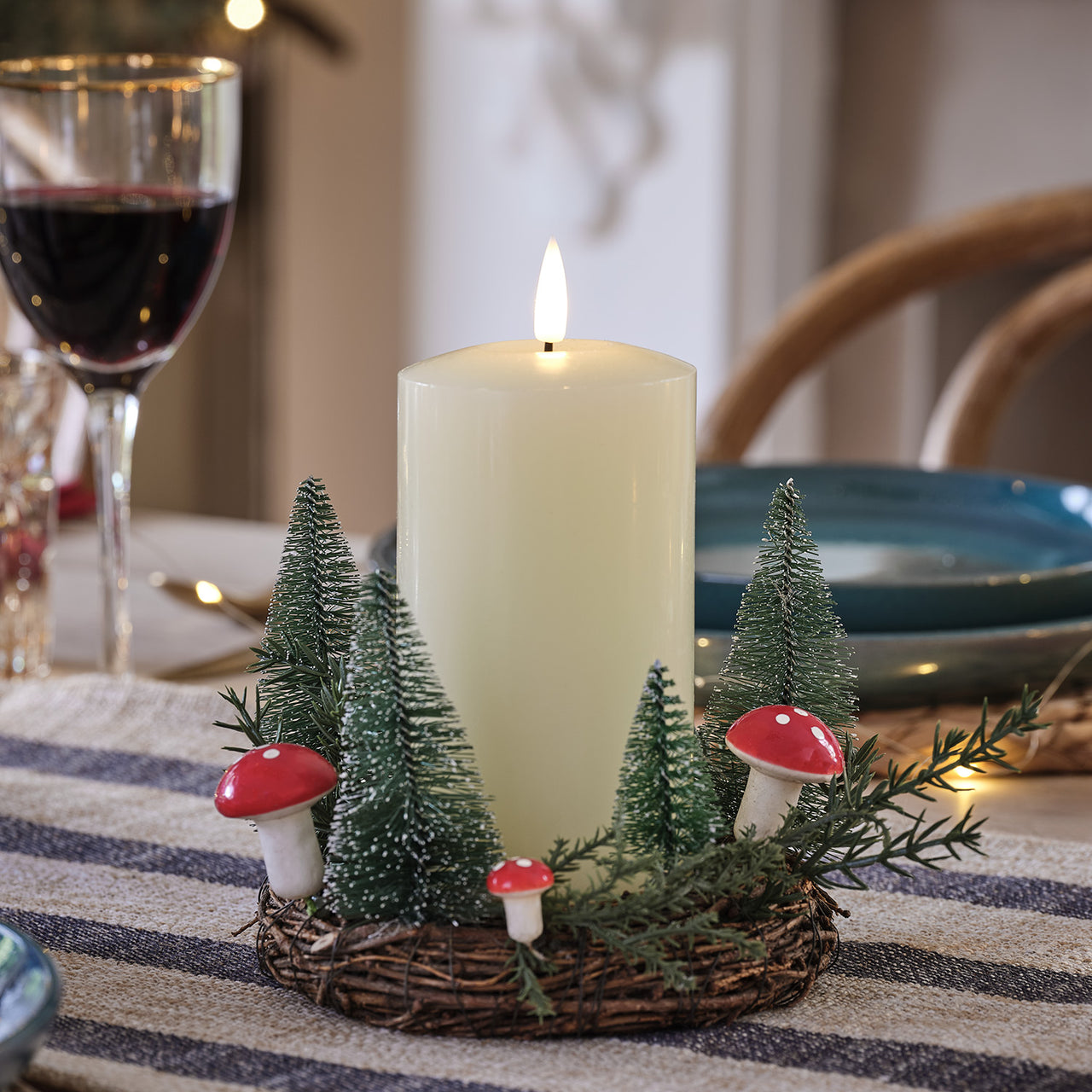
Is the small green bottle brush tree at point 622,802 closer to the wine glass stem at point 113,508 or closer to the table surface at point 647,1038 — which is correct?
the table surface at point 647,1038

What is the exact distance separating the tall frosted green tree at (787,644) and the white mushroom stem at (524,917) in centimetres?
7

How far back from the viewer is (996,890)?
1.24ft

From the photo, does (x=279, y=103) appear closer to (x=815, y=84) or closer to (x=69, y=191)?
(x=815, y=84)

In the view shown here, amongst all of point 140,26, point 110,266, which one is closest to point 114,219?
point 110,266

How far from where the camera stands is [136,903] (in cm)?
37

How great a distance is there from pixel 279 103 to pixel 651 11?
0.56 meters

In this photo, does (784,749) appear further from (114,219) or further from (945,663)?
(114,219)

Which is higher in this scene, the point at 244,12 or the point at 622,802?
the point at 244,12

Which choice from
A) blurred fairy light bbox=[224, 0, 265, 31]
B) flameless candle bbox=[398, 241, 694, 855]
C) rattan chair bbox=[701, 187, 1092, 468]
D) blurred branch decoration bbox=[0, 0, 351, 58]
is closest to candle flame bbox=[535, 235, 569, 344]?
flameless candle bbox=[398, 241, 694, 855]

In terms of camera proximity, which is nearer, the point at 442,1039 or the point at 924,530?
the point at 442,1039

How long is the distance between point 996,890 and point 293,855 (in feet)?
0.63

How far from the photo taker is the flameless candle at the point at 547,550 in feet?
0.93

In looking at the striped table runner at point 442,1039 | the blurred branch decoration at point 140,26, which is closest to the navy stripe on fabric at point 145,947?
the striped table runner at point 442,1039

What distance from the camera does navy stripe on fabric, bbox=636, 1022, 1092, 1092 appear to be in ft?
0.88
